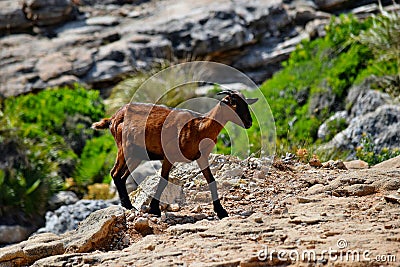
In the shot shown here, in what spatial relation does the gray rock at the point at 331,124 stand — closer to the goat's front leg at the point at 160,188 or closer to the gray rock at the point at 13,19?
the goat's front leg at the point at 160,188

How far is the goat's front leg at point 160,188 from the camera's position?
620 cm

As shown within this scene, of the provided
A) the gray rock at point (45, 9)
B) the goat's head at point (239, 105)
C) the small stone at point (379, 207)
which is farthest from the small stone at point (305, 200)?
the gray rock at point (45, 9)

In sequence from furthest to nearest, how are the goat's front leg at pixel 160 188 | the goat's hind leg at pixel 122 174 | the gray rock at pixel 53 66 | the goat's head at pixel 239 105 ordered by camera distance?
the gray rock at pixel 53 66 < the goat's hind leg at pixel 122 174 < the goat's front leg at pixel 160 188 < the goat's head at pixel 239 105

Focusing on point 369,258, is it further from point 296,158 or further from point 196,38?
point 196,38

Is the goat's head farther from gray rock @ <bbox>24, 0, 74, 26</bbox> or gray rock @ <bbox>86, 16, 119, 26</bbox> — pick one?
gray rock @ <bbox>24, 0, 74, 26</bbox>

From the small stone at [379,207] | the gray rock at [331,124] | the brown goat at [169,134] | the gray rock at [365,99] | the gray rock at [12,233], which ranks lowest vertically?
the gray rock at [12,233]

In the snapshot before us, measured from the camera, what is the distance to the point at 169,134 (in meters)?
6.18

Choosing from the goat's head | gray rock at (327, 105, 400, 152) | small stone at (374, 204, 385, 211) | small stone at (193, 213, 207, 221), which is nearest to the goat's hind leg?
small stone at (193, 213, 207, 221)

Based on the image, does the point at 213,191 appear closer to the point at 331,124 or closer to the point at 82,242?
the point at 82,242

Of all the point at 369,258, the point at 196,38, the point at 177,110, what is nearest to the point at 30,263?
the point at 177,110

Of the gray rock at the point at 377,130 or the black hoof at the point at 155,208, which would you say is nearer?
the black hoof at the point at 155,208

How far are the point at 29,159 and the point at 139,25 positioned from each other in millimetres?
7530

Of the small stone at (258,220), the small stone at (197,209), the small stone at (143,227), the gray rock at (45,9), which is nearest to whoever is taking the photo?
the small stone at (258,220)

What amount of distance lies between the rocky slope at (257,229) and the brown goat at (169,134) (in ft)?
1.28
